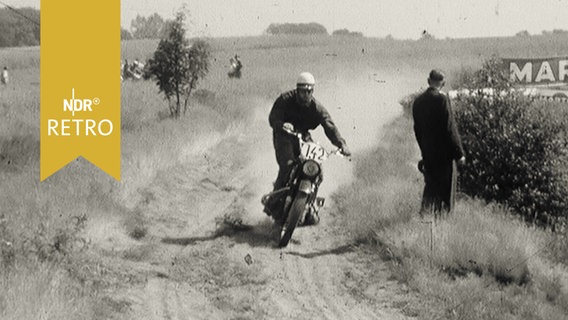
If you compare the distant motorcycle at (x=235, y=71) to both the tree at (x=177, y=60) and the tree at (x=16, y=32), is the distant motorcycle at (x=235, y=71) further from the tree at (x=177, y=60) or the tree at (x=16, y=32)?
the tree at (x=16, y=32)

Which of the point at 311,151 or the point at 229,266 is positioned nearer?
the point at 229,266

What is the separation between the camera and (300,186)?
368 inches

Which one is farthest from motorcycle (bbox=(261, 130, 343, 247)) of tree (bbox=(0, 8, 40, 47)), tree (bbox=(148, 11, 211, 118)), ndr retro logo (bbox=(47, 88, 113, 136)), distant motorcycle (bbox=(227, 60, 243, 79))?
tree (bbox=(0, 8, 40, 47))

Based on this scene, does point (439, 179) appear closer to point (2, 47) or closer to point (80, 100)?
point (80, 100)

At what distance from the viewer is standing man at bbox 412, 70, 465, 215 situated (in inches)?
366

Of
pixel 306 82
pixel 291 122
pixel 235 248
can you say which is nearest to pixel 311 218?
pixel 291 122

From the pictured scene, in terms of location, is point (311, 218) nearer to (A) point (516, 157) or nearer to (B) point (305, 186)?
(B) point (305, 186)

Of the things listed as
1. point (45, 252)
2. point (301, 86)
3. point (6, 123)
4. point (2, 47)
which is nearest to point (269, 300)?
point (45, 252)

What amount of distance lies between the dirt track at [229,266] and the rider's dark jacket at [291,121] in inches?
41.4

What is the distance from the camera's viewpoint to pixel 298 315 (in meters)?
7.24

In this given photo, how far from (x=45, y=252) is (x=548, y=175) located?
9.08 meters

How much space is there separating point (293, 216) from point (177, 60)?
12958 millimetres

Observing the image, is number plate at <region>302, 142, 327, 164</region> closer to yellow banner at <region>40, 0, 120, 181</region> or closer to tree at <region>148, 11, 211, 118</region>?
yellow banner at <region>40, 0, 120, 181</region>

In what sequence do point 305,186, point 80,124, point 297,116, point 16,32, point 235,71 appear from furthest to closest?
point 16,32 < point 235,71 < point 297,116 < point 80,124 < point 305,186
